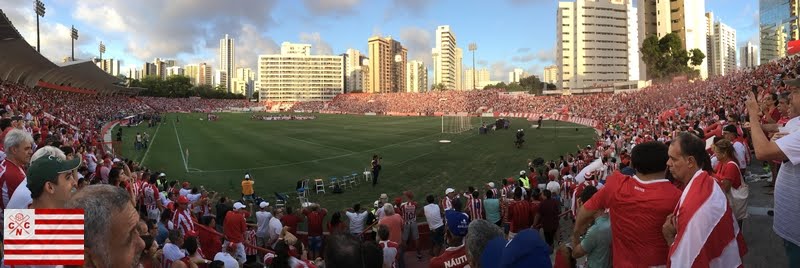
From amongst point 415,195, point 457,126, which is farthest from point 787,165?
point 457,126

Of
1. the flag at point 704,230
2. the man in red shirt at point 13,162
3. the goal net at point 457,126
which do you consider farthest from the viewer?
the goal net at point 457,126

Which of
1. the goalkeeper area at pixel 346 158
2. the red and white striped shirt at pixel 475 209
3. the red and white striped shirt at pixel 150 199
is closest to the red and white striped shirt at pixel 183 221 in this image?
the red and white striped shirt at pixel 150 199

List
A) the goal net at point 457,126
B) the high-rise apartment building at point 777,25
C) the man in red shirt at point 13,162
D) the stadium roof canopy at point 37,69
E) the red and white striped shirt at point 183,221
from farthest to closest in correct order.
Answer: the high-rise apartment building at point 777,25
the goal net at point 457,126
the stadium roof canopy at point 37,69
the red and white striped shirt at point 183,221
the man in red shirt at point 13,162

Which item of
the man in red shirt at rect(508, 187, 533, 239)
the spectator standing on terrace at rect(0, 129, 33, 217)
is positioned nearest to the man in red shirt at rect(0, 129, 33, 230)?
the spectator standing on terrace at rect(0, 129, 33, 217)

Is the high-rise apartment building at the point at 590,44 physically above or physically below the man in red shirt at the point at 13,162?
above

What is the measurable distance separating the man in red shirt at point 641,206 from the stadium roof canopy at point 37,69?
39289 millimetres

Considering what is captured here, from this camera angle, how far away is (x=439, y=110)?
97.6 metres

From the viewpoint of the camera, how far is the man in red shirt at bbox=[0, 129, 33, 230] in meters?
5.51

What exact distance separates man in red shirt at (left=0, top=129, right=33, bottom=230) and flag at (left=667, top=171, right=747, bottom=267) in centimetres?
713

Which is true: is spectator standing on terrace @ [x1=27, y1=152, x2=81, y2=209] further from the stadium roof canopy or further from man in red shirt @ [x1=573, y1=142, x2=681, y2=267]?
the stadium roof canopy

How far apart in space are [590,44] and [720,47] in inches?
2519

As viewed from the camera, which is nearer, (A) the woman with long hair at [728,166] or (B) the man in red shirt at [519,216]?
(A) the woman with long hair at [728,166]

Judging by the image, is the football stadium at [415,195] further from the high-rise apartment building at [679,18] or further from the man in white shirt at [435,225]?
the high-rise apartment building at [679,18]

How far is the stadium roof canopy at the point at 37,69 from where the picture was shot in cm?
3716
